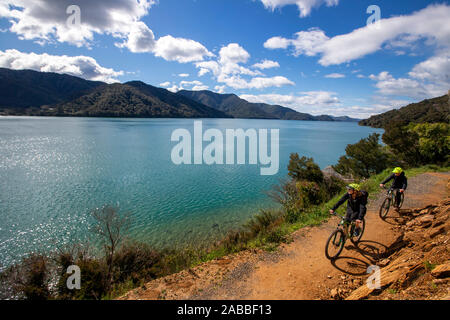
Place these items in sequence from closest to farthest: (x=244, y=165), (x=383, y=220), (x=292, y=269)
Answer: (x=292, y=269) < (x=383, y=220) < (x=244, y=165)

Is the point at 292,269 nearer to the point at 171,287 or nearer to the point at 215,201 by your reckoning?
the point at 171,287

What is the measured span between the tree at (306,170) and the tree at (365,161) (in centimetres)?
732

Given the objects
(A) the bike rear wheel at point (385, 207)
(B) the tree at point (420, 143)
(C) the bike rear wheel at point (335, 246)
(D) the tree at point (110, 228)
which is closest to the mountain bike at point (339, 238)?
(C) the bike rear wheel at point (335, 246)

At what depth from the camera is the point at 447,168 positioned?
62.0 ft

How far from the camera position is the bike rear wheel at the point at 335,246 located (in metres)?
7.21

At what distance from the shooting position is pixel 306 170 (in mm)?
20047

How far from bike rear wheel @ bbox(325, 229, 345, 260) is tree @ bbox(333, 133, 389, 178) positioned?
1998cm

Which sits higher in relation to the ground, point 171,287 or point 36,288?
point 171,287

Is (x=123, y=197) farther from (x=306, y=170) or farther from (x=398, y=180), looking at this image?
(x=398, y=180)

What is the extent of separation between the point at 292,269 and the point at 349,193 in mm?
3307

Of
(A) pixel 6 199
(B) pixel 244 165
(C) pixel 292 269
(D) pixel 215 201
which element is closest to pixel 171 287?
(C) pixel 292 269

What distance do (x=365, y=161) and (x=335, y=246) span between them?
Result: 22.0 m

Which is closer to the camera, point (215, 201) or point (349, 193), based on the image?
point (349, 193)

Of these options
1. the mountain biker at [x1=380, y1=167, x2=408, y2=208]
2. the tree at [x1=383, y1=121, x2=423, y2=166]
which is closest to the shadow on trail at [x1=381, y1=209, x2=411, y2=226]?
the mountain biker at [x1=380, y1=167, x2=408, y2=208]
